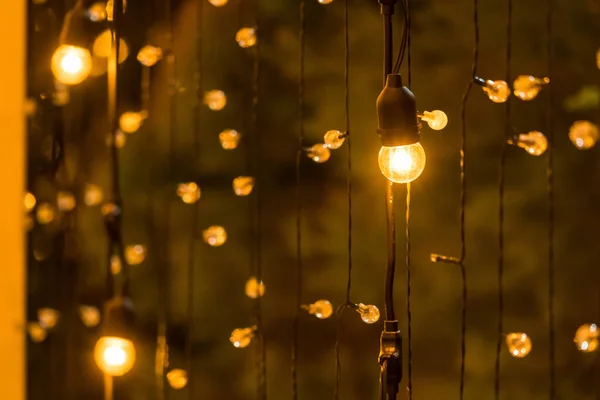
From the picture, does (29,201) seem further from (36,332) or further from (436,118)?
(436,118)

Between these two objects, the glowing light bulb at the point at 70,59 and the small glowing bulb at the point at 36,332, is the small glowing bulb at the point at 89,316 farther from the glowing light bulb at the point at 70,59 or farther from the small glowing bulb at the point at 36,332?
the glowing light bulb at the point at 70,59

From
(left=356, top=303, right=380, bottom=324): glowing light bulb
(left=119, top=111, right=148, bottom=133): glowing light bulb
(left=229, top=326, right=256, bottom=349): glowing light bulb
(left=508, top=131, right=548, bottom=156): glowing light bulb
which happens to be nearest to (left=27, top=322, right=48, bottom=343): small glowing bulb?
(left=119, top=111, right=148, bottom=133): glowing light bulb

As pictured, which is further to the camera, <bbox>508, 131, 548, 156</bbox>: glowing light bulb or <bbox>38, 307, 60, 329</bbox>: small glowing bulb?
<bbox>38, 307, 60, 329</bbox>: small glowing bulb

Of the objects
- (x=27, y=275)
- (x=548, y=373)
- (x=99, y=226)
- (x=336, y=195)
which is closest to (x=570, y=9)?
(x=336, y=195)

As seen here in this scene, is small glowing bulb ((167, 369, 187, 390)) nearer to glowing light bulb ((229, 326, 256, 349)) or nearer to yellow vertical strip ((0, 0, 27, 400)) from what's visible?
glowing light bulb ((229, 326, 256, 349))

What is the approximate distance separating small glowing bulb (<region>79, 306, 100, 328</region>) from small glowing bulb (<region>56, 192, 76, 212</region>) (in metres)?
0.29

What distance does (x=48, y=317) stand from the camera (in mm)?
1965

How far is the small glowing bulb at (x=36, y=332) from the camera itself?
197 centimetres

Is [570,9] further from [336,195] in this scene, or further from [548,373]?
[548,373]

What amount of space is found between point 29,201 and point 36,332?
15.2 inches

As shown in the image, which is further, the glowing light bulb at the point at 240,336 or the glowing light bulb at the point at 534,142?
the glowing light bulb at the point at 240,336

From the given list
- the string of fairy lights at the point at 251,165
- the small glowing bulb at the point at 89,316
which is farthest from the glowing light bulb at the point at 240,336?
the small glowing bulb at the point at 89,316

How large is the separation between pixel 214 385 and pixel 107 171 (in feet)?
2.23

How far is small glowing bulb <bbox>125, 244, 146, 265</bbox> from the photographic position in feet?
6.19
